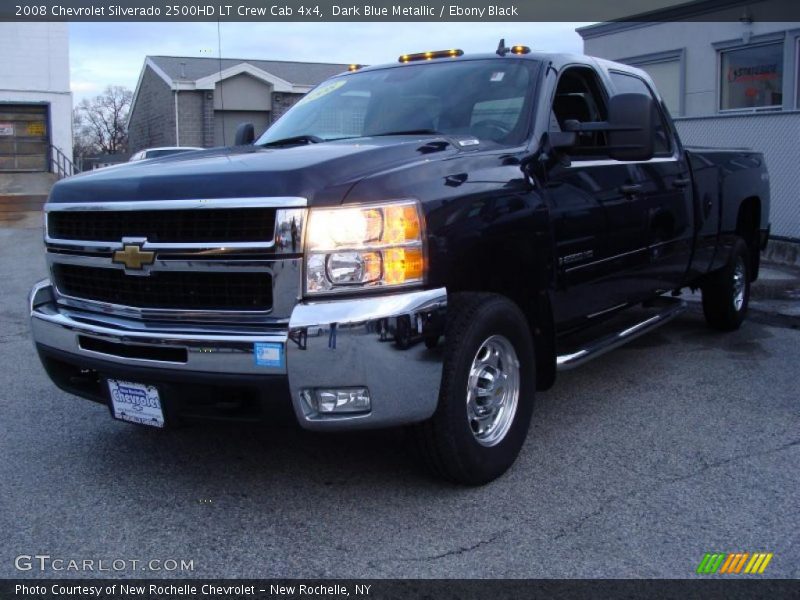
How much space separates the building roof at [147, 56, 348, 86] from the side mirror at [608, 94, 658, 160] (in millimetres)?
26560

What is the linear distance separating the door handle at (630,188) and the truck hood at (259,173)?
147 cm

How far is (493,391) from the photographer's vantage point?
156 inches

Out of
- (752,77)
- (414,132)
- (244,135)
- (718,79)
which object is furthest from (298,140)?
(718,79)

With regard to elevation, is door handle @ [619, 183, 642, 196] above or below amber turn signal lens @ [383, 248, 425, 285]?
above

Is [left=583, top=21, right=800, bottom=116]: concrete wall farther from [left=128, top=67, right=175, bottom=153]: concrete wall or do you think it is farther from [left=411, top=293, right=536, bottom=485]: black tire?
[left=128, top=67, right=175, bottom=153]: concrete wall

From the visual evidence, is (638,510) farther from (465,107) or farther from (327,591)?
(465,107)

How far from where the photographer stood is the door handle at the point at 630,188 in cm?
511

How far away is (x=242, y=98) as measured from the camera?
30.2 m

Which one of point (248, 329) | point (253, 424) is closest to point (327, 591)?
point (253, 424)

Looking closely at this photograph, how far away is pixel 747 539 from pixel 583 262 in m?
1.75

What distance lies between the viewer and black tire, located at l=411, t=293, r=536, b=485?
11.7 ft

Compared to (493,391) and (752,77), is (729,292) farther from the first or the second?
(752,77)

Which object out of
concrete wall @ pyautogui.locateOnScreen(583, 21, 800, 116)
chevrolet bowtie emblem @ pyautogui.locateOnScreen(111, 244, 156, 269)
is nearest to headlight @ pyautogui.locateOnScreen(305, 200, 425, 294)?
chevrolet bowtie emblem @ pyautogui.locateOnScreen(111, 244, 156, 269)

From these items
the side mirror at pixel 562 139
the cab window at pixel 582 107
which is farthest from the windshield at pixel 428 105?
the cab window at pixel 582 107
